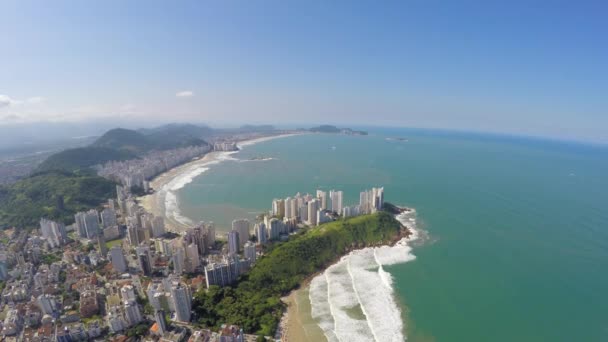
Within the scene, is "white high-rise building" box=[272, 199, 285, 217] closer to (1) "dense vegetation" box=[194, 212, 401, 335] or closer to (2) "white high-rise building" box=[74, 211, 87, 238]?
(1) "dense vegetation" box=[194, 212, 401, 335]

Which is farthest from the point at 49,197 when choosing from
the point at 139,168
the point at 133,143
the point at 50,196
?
the point at 133,143

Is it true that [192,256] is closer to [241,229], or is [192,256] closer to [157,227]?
[241,229]

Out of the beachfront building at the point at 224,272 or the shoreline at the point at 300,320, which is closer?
the shoreline at the point at 300,320

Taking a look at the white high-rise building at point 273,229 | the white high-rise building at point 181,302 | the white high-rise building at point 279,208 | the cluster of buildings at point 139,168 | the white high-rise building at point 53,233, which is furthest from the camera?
the cluster of buildings at point 139,168

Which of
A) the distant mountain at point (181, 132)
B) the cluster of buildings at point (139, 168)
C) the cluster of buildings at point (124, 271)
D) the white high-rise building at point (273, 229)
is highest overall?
the distant mountain at point (181, 132)

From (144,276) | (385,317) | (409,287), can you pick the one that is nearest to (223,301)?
(144,276)

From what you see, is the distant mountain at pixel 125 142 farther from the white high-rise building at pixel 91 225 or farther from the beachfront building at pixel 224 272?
the beachfront building at pixel 224 272

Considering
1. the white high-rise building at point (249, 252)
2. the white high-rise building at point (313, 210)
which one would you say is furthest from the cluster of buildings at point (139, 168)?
the white high-rise building at point (249, 252)
